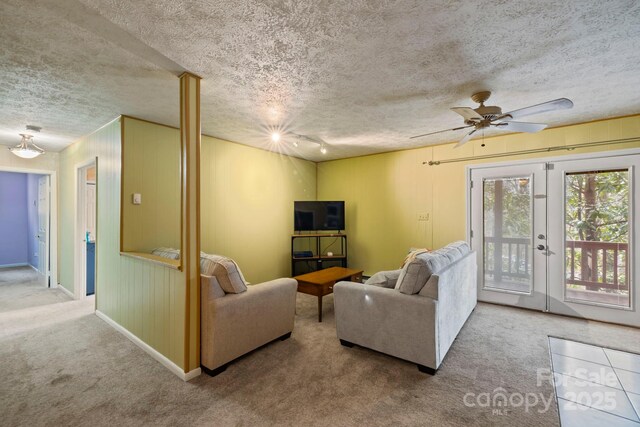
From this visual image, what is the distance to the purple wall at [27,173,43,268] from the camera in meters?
6.19

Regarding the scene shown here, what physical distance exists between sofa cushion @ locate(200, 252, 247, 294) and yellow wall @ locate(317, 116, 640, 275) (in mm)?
3301

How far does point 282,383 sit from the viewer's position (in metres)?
2.17

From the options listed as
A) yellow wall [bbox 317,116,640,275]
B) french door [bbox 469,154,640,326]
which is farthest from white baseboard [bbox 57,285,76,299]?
french door [bbox 469,154,640,326]

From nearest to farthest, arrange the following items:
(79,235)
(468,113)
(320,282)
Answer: (468,113)
(320,282)
(79,235)

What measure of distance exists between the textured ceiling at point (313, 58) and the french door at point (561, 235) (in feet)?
2.58

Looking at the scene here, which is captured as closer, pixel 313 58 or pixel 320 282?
pixel 313 58

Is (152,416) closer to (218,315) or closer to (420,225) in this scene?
(218,315)

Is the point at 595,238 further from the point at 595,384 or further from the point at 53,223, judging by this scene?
the point at 53,223

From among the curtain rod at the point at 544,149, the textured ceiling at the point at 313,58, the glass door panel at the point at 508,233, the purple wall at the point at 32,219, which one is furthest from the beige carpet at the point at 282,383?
the purple wall at the point at 32,219

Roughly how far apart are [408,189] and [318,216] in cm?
167

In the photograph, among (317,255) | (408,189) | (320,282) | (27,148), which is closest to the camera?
(320,282)

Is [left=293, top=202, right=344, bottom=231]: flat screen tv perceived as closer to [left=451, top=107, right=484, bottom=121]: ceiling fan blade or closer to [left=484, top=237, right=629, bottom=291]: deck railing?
[left=484, top=237, right=629, bottom=291]: deck railing

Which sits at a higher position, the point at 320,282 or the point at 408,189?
the point at 408,189

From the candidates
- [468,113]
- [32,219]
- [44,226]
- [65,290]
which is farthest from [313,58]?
[32,219]
